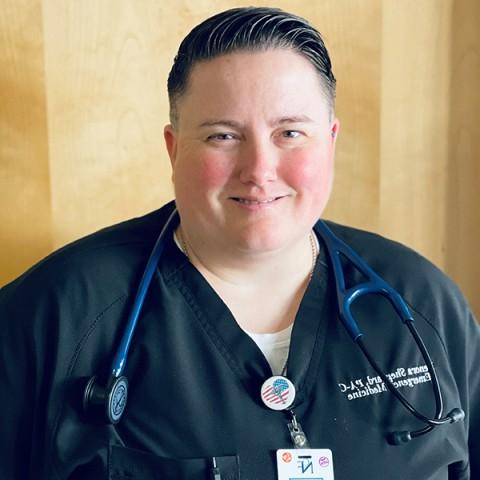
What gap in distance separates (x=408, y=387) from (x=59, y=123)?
791mm

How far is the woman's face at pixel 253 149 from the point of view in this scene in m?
1.25

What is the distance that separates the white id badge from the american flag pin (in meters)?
0.07

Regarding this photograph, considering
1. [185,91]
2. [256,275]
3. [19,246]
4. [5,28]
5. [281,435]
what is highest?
[5,28]

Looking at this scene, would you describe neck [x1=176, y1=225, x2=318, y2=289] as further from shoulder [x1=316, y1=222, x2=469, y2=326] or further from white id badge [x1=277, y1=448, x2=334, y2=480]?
white id badge [x1=277, y1=448, x2=334, y2=480]

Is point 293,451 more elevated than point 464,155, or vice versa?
point 464,155

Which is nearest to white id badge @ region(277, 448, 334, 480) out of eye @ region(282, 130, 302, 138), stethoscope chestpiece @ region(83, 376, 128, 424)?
stethoscope chestpiece @ region(83, 376, 128, 424)

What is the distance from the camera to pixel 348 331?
1.37 meters

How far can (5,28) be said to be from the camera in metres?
1.52

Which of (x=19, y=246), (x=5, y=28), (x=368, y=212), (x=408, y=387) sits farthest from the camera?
(x=368, y=212)

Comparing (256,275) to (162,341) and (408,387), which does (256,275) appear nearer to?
(162,341)

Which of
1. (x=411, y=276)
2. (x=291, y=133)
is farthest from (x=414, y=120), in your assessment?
(x=291, y=133)

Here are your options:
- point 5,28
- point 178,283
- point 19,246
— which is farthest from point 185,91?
point 19,246

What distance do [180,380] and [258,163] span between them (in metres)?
0.35

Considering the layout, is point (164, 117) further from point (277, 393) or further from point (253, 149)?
point (277, 393)
